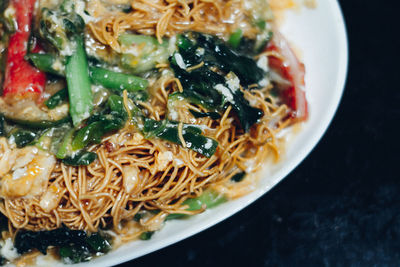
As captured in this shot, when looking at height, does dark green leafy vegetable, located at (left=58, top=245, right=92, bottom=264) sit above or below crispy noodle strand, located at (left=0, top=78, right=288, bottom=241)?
below

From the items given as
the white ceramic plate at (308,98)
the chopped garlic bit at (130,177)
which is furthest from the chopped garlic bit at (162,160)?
the white ceramic plate at (308,98)

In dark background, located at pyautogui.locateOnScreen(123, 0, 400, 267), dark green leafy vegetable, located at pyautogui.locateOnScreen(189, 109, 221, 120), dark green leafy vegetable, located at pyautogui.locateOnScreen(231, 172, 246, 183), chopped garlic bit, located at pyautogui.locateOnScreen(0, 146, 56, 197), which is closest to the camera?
chopped garlic bit, located at pyautogui.locateOnScreen(0, 146, 56, 197)

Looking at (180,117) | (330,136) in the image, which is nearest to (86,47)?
(180,117)

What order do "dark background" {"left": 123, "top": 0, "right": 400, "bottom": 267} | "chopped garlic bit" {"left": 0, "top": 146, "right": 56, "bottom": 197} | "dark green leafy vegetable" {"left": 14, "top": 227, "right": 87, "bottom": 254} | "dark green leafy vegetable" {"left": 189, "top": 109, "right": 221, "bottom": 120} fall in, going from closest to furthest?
1. "chopped garlic bit" {"left": 0, "top": 146, "right": 56, "bottom": 197}
2. "dark green leafy vegetable" {"left": 14, "top": 227, "right": 87, "bottom": 254}
3. "dark green leafy vegetable" {"left": 189, "top": 109, "right": 221, "bottom": 120}
4. "dark background" {"left": 123, "top": 0, "right": 400, "bottom": 267}

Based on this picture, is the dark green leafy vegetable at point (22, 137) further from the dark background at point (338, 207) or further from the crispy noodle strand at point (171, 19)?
the dark background at point (338, 207)

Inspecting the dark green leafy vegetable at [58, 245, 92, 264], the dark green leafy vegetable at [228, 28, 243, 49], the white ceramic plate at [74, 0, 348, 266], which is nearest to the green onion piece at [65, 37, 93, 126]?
the dark green leafy vegetable at [58, 245, 92, 264]

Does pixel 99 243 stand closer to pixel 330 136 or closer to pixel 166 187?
pixel 166 187

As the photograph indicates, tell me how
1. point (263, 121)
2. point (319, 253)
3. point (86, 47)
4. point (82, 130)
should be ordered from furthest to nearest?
point (319, 253) < point (263, 121) < point (86, 47) < point (82, 130)

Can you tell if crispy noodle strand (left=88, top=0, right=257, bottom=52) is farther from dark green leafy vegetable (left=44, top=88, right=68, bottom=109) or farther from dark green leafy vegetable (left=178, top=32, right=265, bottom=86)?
dark green leafy vegetable (left=44, top=88, right=68, bottom=109)
